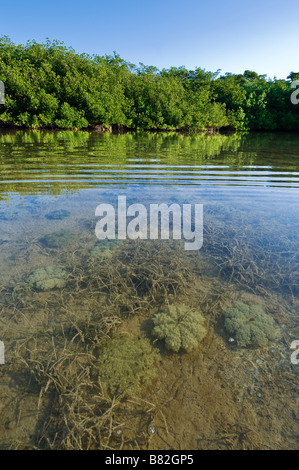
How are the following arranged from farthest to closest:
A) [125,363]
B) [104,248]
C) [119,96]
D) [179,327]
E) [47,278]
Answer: [119,96] → [104,248] → [47,278] → [179,327] → [125,363]

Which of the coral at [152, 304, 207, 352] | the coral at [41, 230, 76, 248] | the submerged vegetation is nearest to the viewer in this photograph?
the coral at [152, 304, 207, 352]

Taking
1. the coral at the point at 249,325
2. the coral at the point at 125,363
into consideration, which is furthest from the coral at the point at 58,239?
the coral at the point at 249,325

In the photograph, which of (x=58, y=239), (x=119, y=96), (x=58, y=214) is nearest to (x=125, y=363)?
(x=58, y=239)

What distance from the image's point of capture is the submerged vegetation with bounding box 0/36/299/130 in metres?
22.5

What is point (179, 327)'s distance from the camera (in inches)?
101

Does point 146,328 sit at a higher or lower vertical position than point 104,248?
lower

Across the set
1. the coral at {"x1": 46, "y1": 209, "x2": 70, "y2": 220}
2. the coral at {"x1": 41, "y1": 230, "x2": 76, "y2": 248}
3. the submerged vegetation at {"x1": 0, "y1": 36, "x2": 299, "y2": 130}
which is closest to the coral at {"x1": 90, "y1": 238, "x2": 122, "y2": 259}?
the coral at {"x1": 41, "y1": 230, "x2": 76, "y2": 248}

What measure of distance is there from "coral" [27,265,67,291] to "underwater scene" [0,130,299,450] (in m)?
0.02

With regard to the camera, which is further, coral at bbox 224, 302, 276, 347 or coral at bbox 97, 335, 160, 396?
coral at bbox 224, 302, 276, 347

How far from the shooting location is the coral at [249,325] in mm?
2502

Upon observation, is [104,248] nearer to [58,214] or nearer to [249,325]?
[58,214]

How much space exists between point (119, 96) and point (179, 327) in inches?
1238

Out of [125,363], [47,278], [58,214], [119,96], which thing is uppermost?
[119,96]

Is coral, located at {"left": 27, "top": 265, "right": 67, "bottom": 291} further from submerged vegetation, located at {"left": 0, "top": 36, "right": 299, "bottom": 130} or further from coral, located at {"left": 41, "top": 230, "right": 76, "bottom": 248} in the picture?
submerged vegetation, located at {"left": 0, "top": 36, "right": 299, "bottom": 130}
